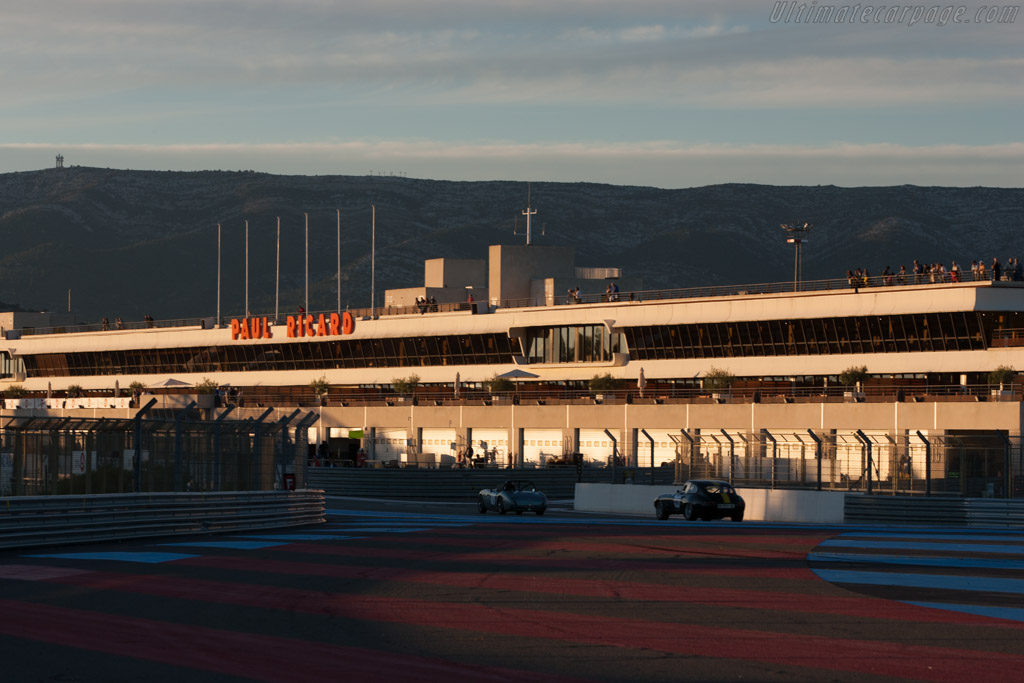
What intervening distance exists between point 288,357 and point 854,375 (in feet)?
155

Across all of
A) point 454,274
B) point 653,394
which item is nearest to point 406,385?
point 454,274

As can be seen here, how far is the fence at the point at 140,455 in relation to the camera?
2685 centimetres

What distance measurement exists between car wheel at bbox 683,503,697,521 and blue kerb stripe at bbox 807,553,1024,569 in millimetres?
13575

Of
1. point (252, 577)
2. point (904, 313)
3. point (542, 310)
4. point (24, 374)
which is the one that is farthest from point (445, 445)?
point (252, 577)

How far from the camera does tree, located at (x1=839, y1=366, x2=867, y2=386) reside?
255ft

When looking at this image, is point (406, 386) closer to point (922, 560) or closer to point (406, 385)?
point (406, 385)

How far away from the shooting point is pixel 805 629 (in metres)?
16.2

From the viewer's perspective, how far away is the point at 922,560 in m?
25.2

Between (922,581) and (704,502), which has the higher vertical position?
(704,502)

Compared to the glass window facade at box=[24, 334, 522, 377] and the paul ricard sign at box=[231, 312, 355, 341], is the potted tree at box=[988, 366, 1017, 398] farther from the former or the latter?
the paul ricard sign at box=[231, 312, 355, 341]

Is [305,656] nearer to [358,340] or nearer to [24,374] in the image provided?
[358,340]

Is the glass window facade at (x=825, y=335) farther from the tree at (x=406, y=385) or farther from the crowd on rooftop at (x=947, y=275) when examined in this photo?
the tree at (x=406, y=385)

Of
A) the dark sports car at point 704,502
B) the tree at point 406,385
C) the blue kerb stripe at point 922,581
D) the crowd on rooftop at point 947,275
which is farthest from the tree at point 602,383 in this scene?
the blue kerb stripe at point 922,581

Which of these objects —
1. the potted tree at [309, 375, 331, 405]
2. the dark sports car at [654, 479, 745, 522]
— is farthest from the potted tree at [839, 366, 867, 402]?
the dark sports car at [654, 479, 745, 522]
